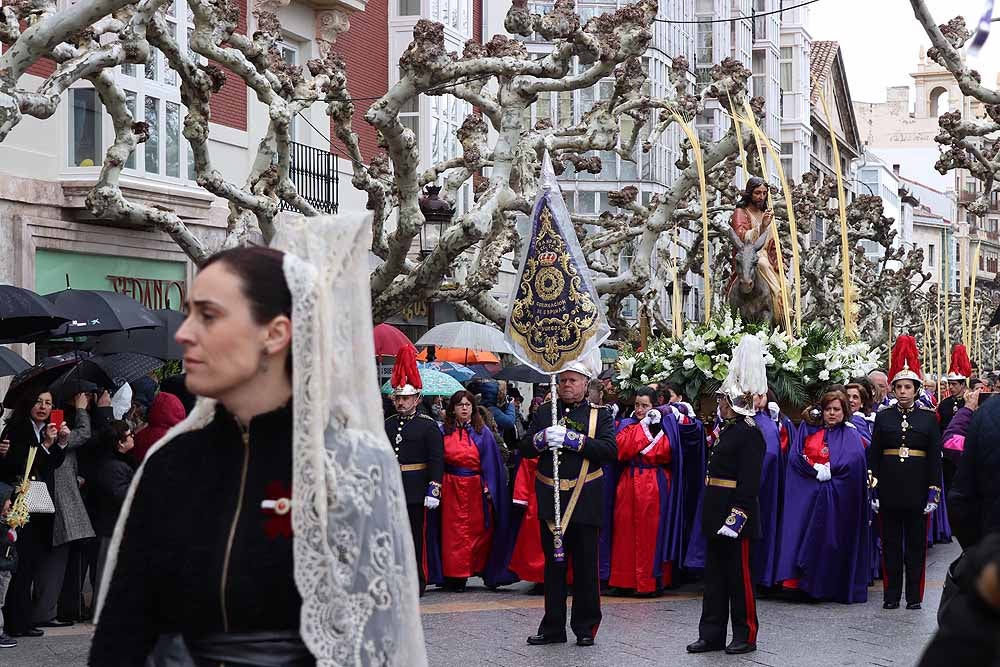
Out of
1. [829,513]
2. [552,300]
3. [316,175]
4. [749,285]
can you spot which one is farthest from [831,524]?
[316,175]

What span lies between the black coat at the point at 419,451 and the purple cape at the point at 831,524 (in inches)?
112

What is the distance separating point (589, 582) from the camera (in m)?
10.4

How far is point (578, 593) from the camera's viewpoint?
10391 mm

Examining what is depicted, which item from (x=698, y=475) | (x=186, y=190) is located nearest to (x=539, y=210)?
(x=698, y=475)

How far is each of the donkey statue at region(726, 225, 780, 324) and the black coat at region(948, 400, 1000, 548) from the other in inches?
387

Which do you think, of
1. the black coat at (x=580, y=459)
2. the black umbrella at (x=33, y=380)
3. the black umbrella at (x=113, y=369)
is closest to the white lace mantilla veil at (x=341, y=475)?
the black coat at (x=580, y=459)

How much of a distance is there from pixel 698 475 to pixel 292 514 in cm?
1081

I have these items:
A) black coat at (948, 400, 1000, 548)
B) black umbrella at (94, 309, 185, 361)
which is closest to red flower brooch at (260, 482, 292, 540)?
black coat at (948, 400, 1000, 548)

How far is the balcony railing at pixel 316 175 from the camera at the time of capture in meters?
24.0

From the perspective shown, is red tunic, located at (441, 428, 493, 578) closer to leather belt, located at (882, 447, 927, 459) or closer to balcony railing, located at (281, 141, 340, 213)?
leather belt, located at (882, 447, 927, 459)

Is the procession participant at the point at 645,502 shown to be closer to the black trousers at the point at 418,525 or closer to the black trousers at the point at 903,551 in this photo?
the black trousers at the point at 418,525

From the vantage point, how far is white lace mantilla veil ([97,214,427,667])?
330 cm

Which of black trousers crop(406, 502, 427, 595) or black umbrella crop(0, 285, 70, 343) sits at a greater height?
black umbrella crop(0, 285, 70, 343)

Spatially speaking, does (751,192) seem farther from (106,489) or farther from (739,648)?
(106,489)
